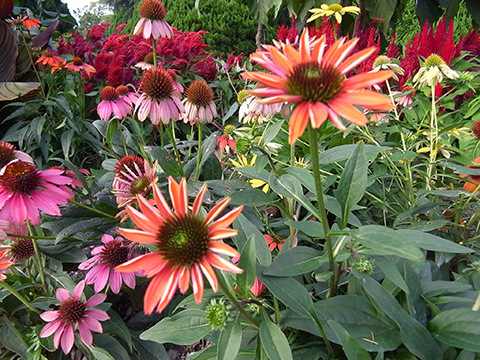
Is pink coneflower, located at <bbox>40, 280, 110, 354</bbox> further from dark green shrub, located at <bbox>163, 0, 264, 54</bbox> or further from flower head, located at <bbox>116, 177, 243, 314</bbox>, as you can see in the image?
dark green shrub, located at <bbox>163, 0, 264, 54</bbox>

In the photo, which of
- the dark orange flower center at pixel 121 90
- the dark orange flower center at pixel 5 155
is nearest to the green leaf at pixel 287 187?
the dark orange flower center at pixel 5 155

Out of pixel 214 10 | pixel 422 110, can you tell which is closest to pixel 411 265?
pixel 422 110

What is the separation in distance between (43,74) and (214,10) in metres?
3.53

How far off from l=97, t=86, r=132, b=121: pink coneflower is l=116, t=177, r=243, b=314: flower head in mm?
850

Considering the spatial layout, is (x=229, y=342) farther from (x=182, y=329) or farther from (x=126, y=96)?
(x=126, y=96)

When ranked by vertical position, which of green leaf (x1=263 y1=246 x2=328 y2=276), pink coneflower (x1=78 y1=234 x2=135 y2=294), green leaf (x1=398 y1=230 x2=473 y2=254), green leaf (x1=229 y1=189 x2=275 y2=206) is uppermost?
green leaf (x1=398 y1=230 x2=473 y2=254)

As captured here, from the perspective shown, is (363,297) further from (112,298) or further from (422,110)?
(422,110)

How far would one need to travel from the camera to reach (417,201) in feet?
2.90

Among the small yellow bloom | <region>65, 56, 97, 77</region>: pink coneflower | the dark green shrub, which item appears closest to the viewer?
the small yellow bloom

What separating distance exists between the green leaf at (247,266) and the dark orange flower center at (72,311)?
1.40ft

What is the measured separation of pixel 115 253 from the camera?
80 centimetres

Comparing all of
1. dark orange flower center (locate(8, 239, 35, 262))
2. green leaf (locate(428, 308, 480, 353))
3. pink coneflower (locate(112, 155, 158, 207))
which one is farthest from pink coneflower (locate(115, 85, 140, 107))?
green leaf (locate(428, 308, 480, 353))

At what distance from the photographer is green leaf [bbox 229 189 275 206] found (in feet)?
2.29

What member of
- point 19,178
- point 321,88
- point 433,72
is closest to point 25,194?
point 19,178
